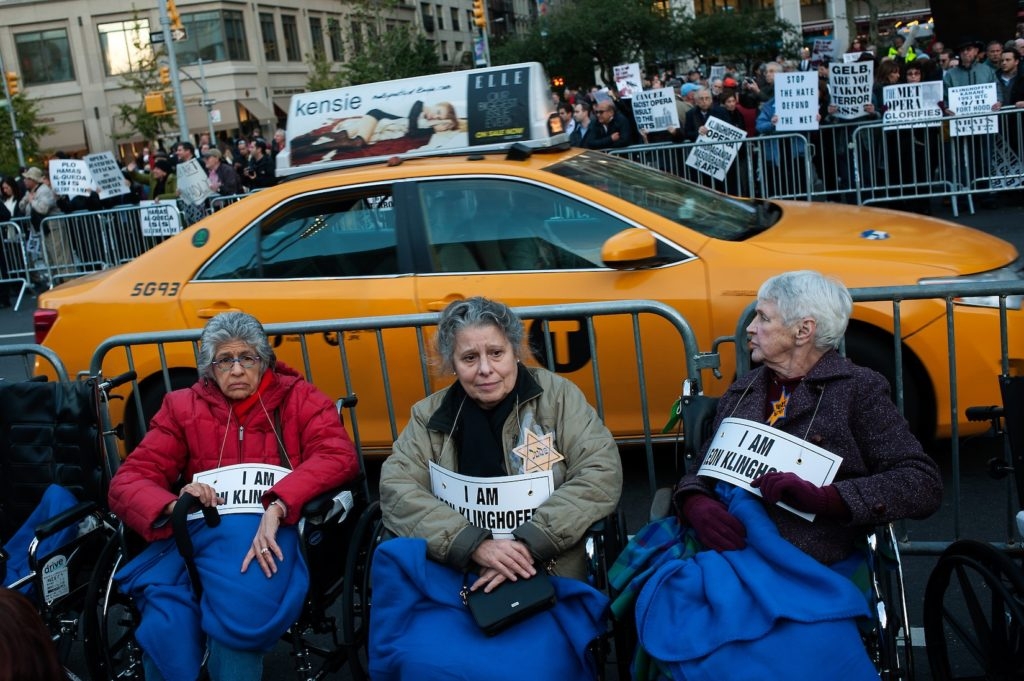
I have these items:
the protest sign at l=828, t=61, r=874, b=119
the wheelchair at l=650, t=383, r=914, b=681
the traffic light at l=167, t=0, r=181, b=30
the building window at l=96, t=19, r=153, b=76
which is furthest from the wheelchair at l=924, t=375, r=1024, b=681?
the building window at l=96, t=19, r=153, b=76

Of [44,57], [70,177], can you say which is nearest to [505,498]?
[70,177]

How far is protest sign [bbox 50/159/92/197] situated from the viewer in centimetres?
1553

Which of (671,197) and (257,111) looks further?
(257,111)

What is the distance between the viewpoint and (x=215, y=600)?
3.82 m

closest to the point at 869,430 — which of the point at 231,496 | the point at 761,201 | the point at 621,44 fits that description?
the point at 231,496

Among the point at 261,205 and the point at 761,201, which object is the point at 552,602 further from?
the point at 761,201

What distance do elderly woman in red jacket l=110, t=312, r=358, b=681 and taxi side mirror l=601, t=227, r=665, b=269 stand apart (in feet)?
5.57

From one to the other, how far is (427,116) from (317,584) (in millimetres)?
3303

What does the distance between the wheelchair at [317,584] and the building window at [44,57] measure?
61.4 m

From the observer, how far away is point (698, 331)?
5430mm

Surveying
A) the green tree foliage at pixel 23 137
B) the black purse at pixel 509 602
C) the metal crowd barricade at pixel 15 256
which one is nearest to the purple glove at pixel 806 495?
the black purse at pixel 509 602

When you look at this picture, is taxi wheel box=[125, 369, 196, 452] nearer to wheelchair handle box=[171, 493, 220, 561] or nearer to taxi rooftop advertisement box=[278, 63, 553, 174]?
taxi rooftop advertisement box=[278, 63, 553, 174]

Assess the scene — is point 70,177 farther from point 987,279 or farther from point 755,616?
point 755,616

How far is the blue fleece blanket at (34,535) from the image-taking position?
4.28 m
